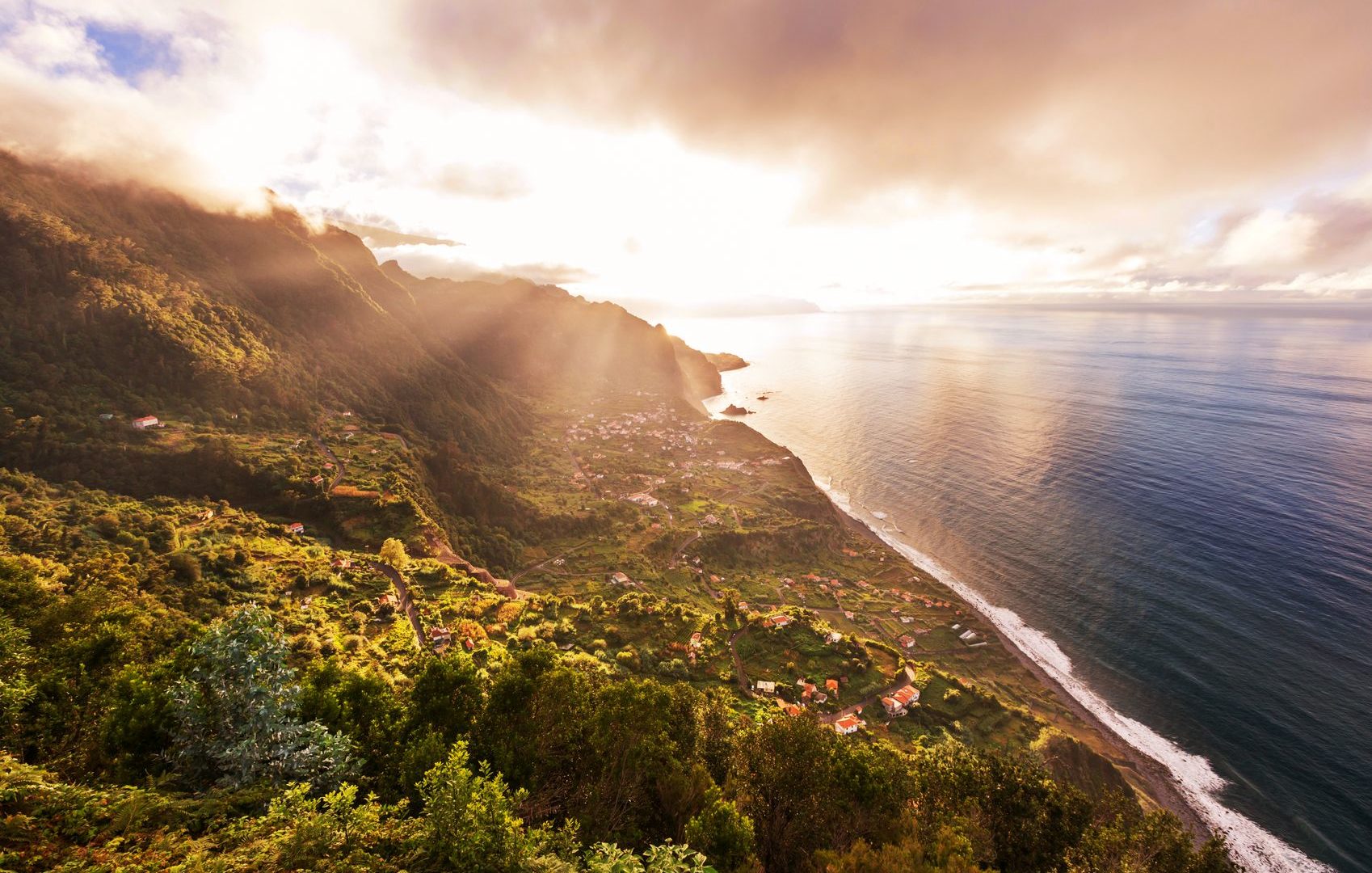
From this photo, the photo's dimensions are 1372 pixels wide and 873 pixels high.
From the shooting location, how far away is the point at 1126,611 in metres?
70.6

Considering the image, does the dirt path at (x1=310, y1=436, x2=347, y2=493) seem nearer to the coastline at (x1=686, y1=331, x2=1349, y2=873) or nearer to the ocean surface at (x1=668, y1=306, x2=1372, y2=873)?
the ocean surface at (x1=668, y1=306, x2=1372, y2=873)

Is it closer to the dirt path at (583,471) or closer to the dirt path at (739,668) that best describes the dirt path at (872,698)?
the dirt path at (739,668)

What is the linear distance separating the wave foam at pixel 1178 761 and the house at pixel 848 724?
30313 mm

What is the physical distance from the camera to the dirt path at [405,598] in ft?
172

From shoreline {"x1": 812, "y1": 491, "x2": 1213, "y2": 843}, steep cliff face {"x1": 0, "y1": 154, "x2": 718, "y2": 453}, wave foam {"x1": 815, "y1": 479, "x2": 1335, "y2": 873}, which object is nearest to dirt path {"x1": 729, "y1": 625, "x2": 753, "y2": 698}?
shoreline {"x1": 812, "y1": 491, "x2": 1213, "y2": 843}

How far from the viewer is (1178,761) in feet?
172

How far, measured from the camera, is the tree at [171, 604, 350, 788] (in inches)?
778

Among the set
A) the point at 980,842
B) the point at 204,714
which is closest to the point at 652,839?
the point at 980,842

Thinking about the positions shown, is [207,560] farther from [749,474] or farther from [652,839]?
[749,474]

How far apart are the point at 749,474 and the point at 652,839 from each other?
10685cm

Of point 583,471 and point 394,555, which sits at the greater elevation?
point 394,555

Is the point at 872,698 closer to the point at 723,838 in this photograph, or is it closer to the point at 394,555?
the point at 723,838

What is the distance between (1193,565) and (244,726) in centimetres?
11387

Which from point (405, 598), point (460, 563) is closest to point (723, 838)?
point (405, 598)
